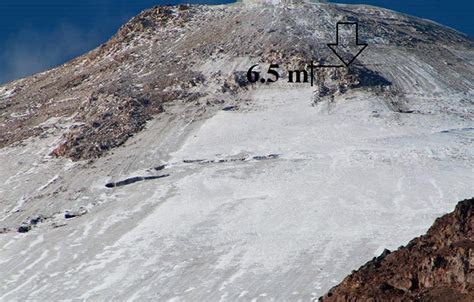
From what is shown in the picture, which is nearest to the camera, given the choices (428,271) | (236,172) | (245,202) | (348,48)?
(428,271)

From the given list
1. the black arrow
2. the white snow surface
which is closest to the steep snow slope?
the white snow surface

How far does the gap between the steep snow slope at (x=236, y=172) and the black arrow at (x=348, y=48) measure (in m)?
0.74

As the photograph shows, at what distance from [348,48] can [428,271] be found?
44.0 metres

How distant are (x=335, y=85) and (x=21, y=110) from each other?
17667 mm

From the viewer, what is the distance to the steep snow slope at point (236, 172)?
30.9 metres

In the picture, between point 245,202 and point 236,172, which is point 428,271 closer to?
point 245,202

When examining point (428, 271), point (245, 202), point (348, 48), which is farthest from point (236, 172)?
point (428, 271)

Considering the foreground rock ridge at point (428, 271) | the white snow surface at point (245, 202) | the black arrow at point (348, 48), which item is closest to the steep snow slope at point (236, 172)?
the white snow surface at point (245, 202)

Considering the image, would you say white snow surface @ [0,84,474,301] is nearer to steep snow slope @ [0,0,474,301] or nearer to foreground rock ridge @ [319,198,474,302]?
steep snow slope @ [0,0,474,301]

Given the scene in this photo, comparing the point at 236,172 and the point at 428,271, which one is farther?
the point at 236,172

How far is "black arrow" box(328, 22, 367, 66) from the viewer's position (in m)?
58.2

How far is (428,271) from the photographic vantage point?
1738 centimetres

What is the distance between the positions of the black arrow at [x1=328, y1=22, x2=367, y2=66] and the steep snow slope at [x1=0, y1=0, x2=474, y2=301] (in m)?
0.74

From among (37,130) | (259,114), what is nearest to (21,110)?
(37,130)
